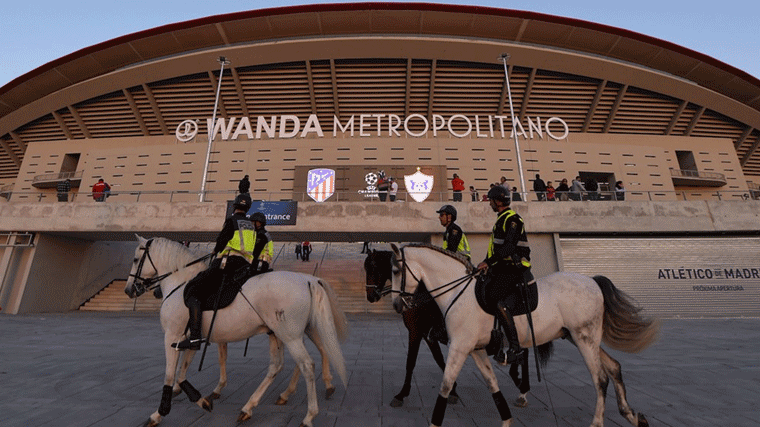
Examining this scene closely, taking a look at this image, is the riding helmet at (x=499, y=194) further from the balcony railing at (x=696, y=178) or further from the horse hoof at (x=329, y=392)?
the balcony railing at (x=696, y=178)

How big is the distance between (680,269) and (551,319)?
1412 centimetres

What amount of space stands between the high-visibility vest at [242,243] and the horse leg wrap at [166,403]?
1.59 metres

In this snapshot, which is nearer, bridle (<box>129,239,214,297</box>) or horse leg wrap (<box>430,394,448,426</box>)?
horse leg wrap (<box>430,394,448,426</box>)

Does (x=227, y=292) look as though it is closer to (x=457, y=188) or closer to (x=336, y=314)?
(x=336, y=314)

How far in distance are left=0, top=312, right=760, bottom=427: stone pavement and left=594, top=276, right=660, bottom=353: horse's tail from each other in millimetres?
815

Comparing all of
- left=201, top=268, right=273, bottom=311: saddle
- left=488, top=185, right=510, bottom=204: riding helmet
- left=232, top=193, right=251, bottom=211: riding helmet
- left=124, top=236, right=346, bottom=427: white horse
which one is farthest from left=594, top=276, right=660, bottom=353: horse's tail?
left=232, top=193, right=251, bottom=211: riding helmet

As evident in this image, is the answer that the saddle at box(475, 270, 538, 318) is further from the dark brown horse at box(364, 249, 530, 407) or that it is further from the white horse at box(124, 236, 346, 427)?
the white horse at box(124, 236, 346, 427)

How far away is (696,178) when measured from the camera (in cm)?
2478

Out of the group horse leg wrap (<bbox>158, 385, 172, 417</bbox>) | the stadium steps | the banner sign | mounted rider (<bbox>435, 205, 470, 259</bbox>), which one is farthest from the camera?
the stadium steps

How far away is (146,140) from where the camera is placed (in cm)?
2600

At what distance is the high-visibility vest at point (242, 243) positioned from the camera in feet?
13.9

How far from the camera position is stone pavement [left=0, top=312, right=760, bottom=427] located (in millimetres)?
3676

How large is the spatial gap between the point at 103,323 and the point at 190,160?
1526 cm

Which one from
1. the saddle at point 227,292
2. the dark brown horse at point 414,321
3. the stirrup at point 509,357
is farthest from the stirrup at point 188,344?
the stirrup at point 509,357
